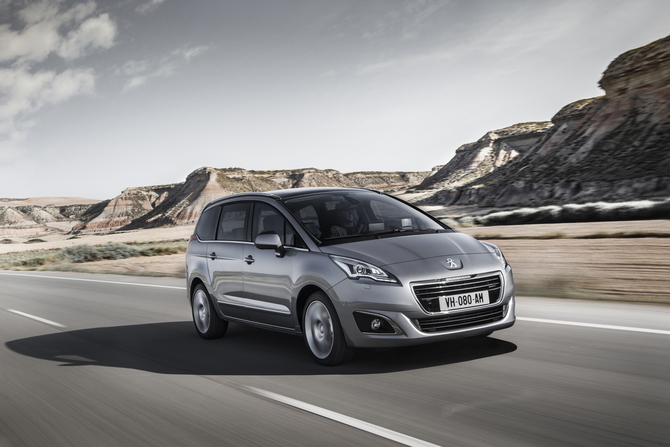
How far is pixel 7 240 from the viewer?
139250 millimetres

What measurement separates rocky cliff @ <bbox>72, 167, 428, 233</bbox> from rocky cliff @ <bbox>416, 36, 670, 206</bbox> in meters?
72.2

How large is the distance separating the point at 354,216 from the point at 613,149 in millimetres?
46249

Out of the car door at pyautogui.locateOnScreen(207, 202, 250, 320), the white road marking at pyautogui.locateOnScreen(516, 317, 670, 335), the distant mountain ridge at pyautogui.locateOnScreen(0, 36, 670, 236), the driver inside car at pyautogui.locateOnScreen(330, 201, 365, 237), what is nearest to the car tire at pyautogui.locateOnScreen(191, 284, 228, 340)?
the car door at pyautogui.locateOnScreen(207, 202, 250, 320)

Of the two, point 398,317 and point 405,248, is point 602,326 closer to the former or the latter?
point 405,248

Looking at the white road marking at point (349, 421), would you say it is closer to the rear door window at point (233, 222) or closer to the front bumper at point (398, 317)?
the front bumper at point (398, 317)

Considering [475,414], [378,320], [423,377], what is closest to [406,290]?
[378,320]

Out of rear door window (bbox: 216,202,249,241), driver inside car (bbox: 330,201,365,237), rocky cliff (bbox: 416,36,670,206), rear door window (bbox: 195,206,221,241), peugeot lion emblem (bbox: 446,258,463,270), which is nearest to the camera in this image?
peugeot lion emblem (bbox: 446,258,463,270)

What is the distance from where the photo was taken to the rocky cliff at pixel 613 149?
1642 inches

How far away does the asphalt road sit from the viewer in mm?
4023

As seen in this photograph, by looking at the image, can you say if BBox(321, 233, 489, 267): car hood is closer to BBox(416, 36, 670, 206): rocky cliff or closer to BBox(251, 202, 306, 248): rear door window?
BBox(251, 202, 306, 248): rear door window

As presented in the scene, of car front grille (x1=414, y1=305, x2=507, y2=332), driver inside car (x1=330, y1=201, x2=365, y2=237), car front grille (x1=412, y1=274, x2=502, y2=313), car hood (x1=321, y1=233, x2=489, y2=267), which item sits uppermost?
driver inside car (x1=330, y1=201, x2=365, y2=237)

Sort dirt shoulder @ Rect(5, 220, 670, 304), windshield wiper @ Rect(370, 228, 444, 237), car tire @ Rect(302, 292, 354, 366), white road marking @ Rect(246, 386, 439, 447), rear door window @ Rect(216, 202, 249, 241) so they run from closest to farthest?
white road marking @ Rect(246, 386, 439, 447) → car tire @ Rect(302, 292, 354, 366) → windshield wiper @ Rect(370, 228, 444, 237) → rear door window @ Rect(216, 202, 249, 241) → dirt shoulder @ Rect(5, 220, 670, 304)

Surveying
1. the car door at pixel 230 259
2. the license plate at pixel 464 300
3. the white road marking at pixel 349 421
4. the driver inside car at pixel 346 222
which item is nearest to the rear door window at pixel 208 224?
the car door at pixel 230 259

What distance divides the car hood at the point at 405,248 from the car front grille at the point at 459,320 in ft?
1.76
